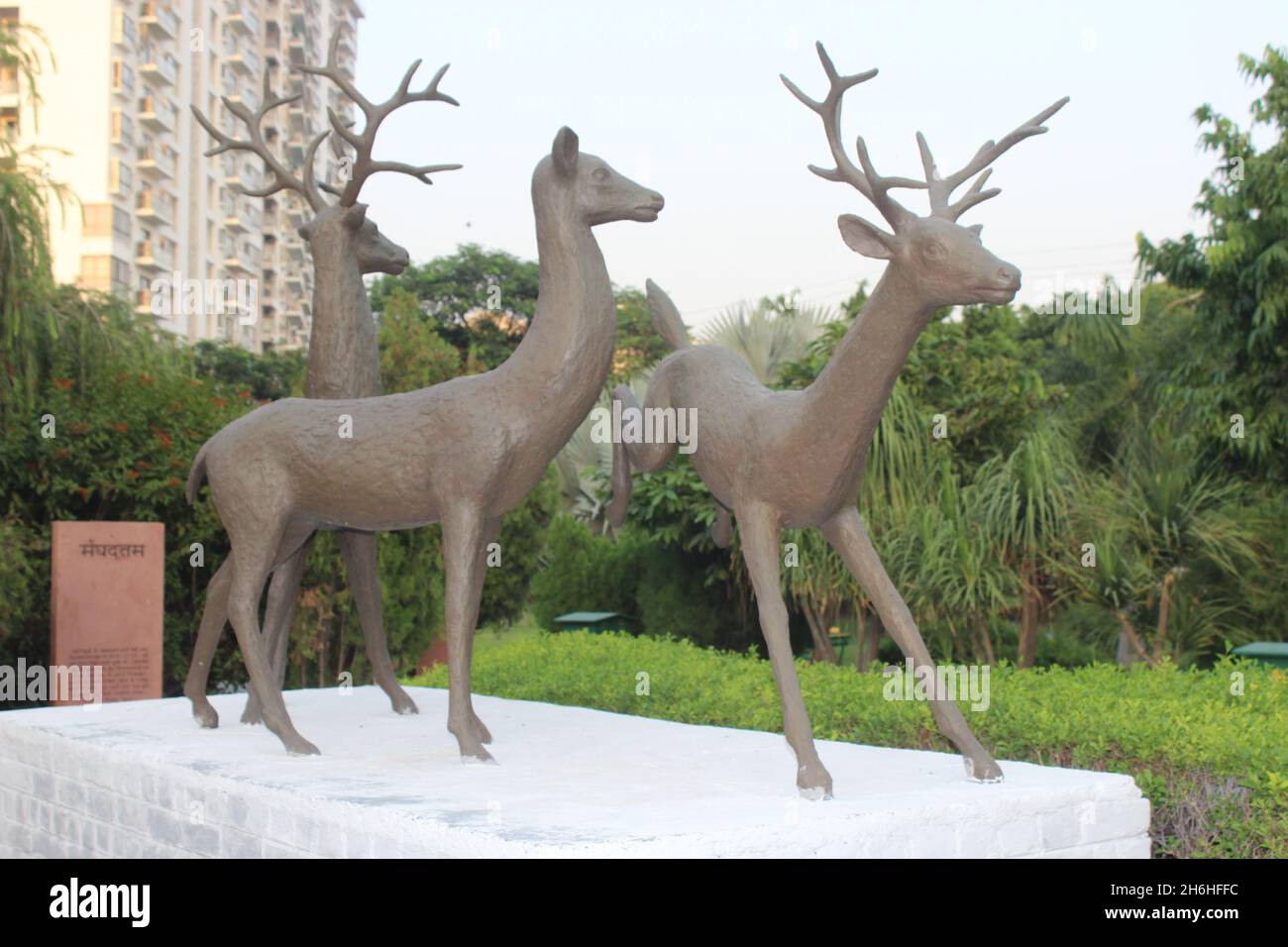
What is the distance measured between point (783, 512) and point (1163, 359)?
507 inches

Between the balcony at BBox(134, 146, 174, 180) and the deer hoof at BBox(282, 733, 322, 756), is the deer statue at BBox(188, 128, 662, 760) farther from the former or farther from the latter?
the balcony at BBox(134, 146, 174, 180)

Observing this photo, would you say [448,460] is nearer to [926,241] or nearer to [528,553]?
[926,241]

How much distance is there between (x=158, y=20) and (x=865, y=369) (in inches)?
1412

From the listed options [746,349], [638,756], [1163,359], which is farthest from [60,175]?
[638,756]

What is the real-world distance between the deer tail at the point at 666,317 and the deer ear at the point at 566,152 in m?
0.61

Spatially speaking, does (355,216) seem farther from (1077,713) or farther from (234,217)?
(234,217)

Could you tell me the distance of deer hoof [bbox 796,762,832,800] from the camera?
3928 mm

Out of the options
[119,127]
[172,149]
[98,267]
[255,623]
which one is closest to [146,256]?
[98,267]

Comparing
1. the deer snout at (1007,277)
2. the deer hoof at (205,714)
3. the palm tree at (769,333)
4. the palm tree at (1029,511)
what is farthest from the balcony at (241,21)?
the deer snout at (1007,277)

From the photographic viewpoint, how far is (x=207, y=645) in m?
5.82

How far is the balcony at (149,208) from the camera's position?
33812 mm

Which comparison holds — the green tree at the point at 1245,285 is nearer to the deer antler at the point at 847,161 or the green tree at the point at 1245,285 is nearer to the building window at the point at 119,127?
the deer antler at the point at 847,161

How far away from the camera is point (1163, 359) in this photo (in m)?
15.6

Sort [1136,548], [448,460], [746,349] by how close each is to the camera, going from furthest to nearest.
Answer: [746,349]
[1136,548]
[448,460]
